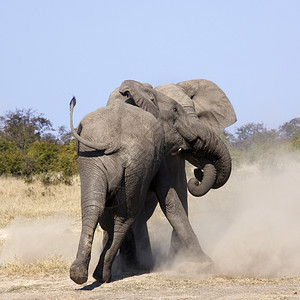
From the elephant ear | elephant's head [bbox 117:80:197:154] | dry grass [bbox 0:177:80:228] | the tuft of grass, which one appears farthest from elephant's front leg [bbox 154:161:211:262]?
dry grass [bbox 0:177:80:228]

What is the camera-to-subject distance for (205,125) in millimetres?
8922

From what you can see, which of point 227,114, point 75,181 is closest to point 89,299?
point 227,114

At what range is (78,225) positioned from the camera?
39.9 ft

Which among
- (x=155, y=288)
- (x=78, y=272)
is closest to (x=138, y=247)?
(x=155, y=288)

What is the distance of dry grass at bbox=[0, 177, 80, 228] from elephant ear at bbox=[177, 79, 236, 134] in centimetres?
347

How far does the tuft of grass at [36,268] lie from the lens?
790 centimetres

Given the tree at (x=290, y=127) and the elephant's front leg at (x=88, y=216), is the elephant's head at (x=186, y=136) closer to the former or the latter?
the elephant's front leg at (x=88, y=216)

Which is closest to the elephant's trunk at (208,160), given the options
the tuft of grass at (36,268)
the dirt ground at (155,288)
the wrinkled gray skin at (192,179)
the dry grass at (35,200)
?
the wrinkled gray skin at (192,179)

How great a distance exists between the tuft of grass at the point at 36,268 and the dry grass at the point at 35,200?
3.88 meters

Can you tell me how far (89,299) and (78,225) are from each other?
599cm

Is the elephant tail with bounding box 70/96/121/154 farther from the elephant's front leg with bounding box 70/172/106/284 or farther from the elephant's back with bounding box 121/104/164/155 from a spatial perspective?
the elephant's front leg with bounding box 70/172/106/284

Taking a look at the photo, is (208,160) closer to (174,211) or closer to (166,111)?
(166,111)

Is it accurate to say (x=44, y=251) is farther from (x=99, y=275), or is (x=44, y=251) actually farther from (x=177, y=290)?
(x=177, y=290)

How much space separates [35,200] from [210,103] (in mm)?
6120
